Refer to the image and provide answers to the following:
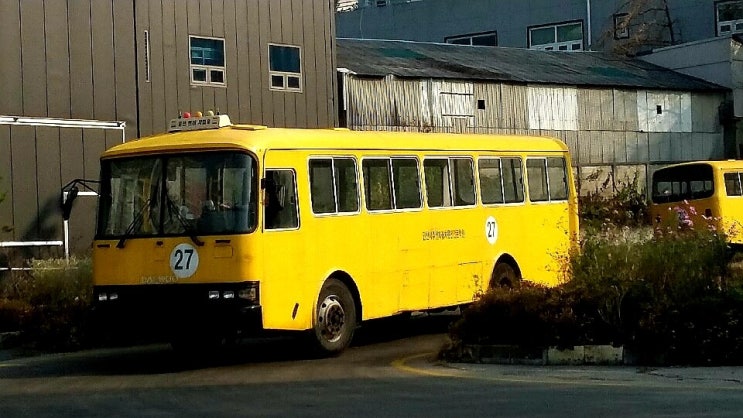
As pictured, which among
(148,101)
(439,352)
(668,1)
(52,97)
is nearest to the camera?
(439,352)

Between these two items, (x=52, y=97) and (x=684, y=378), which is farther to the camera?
(x=52, y=97)

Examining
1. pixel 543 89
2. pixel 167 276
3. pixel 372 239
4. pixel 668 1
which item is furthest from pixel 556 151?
pixel 668 1

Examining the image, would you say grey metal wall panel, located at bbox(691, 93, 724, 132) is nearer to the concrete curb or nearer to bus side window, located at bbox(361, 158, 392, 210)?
bus side window, located at bbox(361, 158, 392, 210)

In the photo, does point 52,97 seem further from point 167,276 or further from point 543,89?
point 543,89

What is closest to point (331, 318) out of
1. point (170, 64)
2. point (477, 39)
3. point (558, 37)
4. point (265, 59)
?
point (170, 64)

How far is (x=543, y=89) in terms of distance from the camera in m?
37.0

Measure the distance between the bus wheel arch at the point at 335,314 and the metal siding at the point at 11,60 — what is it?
32.1 ft

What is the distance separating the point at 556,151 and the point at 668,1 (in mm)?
34537

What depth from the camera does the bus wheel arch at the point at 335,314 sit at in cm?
1500

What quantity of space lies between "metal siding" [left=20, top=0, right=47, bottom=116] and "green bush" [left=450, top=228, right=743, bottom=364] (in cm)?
1158

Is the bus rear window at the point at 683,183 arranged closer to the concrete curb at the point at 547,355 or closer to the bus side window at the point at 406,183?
the bus side window at the point at 406,183

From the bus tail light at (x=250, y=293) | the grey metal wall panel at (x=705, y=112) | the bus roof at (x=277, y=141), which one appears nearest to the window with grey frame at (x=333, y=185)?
the bus roof at (x=277, y=141)

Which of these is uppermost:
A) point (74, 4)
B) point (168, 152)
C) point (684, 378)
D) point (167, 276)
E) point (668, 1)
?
point (668, 1)

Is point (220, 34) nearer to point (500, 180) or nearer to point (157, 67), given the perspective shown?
point (157, 67)
